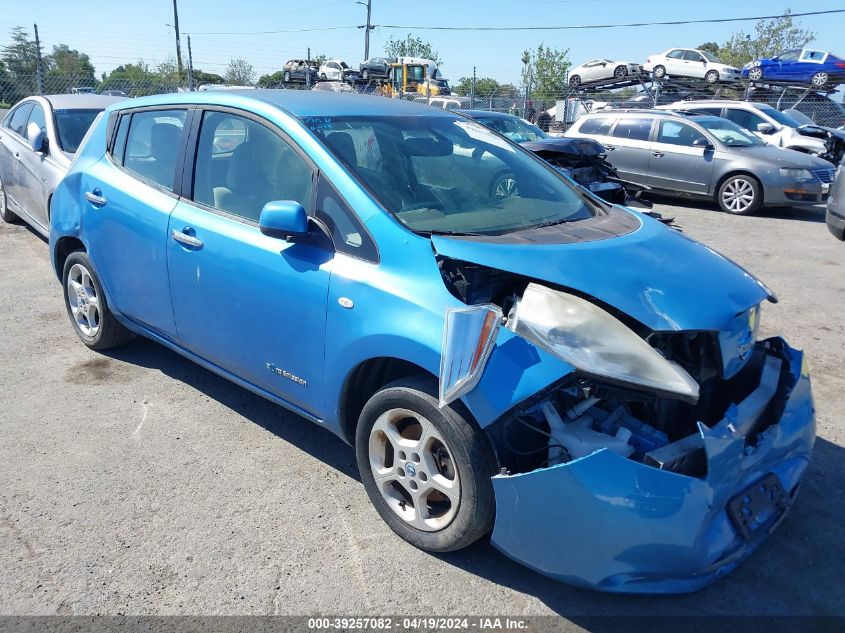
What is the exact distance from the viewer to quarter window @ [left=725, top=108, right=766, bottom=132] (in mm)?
14383

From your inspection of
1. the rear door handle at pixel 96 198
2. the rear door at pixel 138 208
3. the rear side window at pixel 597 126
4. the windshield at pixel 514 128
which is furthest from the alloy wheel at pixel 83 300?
the rear side window at pixel 597 126

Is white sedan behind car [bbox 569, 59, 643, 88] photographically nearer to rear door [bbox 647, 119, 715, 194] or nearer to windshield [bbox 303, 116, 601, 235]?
rear door [bbox 647, 119, 715, 194]

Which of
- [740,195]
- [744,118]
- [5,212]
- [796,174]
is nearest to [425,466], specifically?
[5,212]

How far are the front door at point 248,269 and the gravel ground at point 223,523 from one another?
46 centimetres

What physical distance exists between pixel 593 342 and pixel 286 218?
139 cm

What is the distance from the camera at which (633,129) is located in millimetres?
12398

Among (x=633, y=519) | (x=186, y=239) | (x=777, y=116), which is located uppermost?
(x=777, y=116)

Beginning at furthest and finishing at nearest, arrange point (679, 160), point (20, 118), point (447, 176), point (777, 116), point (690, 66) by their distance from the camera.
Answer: point (690, 66) < point (777, 116) < point (679, 160) < point (20, 118) < point (447, 176)

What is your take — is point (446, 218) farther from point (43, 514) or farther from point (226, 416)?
point (43, 514)

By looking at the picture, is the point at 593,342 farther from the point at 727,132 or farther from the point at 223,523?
the point at 727,132

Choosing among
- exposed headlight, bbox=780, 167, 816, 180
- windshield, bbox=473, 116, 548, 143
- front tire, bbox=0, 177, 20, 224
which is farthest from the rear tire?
exposed headlight, bbox=780, 167, 816, 180

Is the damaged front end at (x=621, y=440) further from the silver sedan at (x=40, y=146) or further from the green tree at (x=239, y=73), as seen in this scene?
the green tree at (x=239, y=73)

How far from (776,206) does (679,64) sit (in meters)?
17.2

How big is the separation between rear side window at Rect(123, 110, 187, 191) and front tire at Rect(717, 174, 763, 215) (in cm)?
986
